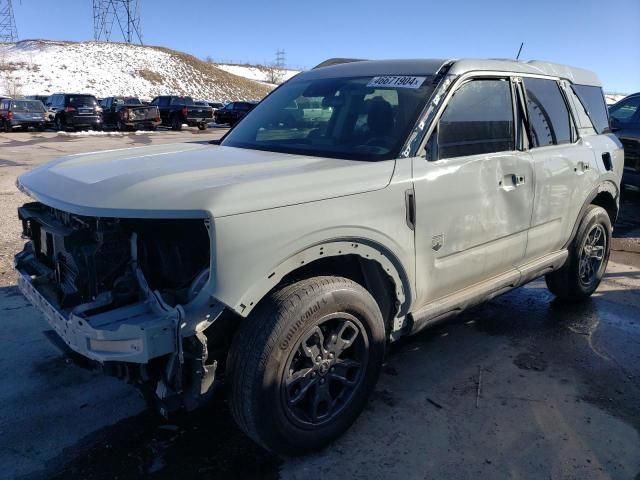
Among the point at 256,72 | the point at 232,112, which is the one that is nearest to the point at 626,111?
the point at 232,112

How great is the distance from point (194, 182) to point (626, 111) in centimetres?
980

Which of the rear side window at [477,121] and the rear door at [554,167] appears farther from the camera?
the rear door at [554,167]

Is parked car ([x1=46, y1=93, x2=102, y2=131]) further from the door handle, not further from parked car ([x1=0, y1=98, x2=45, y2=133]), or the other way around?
the door handle

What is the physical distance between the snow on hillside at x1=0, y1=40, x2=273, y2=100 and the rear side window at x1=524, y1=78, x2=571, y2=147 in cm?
5560

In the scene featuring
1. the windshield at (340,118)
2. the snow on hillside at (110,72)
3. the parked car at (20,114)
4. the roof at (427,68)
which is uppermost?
the snow on hillside at (110,72)

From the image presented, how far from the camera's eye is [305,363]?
8.88 ft

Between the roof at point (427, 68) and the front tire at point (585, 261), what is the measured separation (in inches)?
49.2

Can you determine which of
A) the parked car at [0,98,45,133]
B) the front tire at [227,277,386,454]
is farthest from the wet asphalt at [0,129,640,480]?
the parked car at [0,98,45,133]

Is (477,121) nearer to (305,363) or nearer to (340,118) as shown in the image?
(340,118)

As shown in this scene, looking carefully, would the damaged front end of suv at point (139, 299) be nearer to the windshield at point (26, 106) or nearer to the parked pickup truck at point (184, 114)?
the windshield at point (26, 106)

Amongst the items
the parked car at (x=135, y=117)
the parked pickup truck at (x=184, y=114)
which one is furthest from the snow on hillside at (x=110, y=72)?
the parked car at (x=135, y=117)

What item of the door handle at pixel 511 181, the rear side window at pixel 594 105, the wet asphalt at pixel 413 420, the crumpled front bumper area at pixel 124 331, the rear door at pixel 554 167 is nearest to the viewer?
the crumpled front bumper area at pixel 124 331

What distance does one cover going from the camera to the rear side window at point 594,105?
470 centimetres

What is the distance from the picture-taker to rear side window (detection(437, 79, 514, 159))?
3188 millimetres
